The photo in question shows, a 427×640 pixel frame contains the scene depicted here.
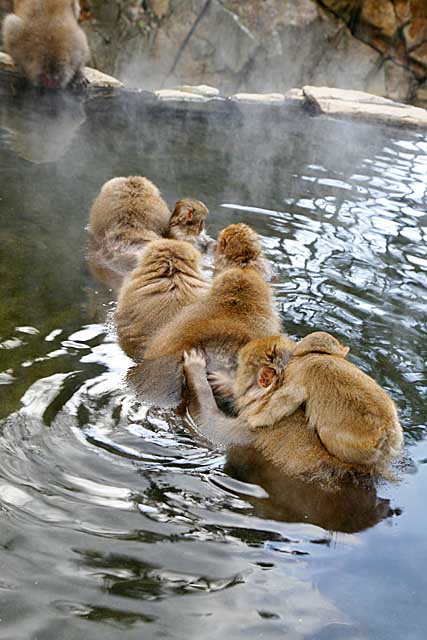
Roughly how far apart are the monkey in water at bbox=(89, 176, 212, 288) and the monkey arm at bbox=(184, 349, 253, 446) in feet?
6.95

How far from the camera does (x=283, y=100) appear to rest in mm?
14469

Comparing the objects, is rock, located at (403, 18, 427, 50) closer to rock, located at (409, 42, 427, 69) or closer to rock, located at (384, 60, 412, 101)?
rock, located at (409, 42, 427, 69)

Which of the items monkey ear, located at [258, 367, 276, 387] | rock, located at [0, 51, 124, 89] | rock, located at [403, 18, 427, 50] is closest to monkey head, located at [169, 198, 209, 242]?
monkey ear, located at [258, 367, 276, 387]

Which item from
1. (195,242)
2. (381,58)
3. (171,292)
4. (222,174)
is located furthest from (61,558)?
(381,58)

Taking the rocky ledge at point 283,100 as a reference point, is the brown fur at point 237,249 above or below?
below

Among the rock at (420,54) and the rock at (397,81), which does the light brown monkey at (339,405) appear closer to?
the rock at (397,81)

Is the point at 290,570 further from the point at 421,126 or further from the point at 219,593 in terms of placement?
the point at 421,126

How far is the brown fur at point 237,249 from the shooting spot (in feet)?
18.8

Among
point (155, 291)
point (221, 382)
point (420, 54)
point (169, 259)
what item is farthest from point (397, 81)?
point (221, 382)

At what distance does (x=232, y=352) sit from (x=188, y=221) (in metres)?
2.40

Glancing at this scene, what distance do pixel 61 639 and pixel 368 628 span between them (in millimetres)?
1084

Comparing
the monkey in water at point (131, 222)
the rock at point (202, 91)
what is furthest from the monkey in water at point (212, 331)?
the rock at point (202, 91)

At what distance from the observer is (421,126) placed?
43.8 feet

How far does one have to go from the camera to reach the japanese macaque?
40.8ft
